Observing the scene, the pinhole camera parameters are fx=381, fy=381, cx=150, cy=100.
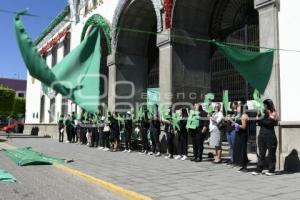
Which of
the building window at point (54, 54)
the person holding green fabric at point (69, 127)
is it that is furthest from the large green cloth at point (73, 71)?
the building window at point (54, 54)

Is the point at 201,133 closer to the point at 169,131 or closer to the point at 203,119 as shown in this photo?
the point at 203,119

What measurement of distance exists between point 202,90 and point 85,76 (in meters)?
7.48

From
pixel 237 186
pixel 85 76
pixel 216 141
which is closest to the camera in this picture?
pixel 237 186

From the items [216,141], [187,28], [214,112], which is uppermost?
[187,28]

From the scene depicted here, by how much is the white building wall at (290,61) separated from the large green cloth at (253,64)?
0.36m

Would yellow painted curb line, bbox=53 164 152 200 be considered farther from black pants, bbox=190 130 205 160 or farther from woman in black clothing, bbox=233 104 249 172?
black pants, bbox=190 130 205 160

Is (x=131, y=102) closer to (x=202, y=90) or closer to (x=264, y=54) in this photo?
(x=202, y=90)

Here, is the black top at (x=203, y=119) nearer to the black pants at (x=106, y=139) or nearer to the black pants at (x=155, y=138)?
the black pants at (x=155, y=138)

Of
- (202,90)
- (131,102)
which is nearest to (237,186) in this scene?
(202,90)

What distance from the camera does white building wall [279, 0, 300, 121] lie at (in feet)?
29.6

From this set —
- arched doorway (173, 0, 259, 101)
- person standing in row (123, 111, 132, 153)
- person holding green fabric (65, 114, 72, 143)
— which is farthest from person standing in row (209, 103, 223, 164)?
person holding green fabric (65, 114, 72, 143)

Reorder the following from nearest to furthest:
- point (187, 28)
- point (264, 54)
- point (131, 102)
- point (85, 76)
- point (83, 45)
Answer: point (85, 76) < point (83, 45) < point (264, 54) < point (187, 28) < point (131, 102)

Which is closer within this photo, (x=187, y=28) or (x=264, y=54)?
(x=264, y=54)

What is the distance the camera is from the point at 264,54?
9102mm
